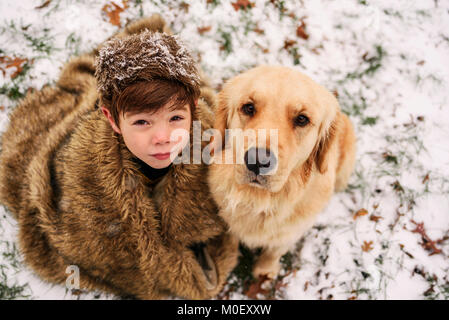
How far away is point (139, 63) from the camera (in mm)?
1609

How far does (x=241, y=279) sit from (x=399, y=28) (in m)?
3.57

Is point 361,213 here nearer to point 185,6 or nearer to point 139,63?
point 139,63

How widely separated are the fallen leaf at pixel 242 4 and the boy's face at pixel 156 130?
2.30 m

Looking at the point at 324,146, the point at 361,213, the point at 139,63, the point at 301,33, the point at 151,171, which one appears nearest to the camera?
the point at 139,63

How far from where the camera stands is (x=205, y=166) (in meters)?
2.25

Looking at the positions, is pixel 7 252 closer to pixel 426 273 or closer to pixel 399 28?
pixel 426 273

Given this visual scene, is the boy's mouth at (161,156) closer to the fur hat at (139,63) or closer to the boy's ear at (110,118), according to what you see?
the boy's ear at (110,118)

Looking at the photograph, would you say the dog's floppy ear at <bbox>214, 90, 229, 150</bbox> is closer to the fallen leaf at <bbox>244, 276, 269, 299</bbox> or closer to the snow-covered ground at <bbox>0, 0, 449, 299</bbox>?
the snow-covered ground at <bbox>0, 0, 449, 299</bbox>

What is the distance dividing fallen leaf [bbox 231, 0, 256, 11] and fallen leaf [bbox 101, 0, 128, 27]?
1353 millimetres

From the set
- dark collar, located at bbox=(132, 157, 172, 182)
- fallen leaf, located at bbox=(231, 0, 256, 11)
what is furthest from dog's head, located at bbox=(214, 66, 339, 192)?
fallen leaf, located at bbox=(231, 0, 256, 11)

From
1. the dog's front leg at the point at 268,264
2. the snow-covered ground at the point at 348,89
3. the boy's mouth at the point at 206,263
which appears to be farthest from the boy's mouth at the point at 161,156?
the snow-covered ground at the point at 348,89

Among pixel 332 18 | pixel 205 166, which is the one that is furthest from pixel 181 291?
pixel 332 18

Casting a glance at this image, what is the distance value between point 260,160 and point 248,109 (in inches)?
16.2

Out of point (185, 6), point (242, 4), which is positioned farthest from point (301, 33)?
point (185, 6)
